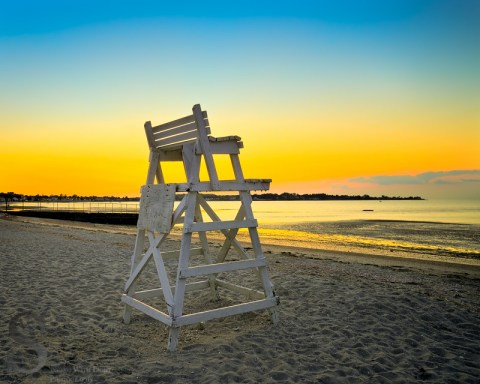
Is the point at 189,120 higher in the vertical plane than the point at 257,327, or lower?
higher

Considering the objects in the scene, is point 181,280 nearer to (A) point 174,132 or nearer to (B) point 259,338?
(B) point 259,338

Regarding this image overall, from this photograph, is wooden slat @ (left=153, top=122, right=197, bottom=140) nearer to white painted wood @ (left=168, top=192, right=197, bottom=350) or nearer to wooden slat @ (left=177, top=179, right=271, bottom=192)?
wooden slat @ (left=177, top=179, right=271, bottom=192)

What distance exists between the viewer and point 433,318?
5871mm

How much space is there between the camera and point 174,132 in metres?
4.89

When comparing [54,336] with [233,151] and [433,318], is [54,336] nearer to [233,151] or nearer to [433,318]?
[233,151]

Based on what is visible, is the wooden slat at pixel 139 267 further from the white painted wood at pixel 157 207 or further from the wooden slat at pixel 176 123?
the wooden slat at pixel 176 123

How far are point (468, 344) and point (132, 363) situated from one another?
416cm

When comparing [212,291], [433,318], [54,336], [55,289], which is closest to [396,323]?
[433,318]

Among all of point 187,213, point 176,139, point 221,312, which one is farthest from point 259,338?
point 176,139

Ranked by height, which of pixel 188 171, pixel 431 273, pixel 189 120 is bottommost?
pixel 431 273

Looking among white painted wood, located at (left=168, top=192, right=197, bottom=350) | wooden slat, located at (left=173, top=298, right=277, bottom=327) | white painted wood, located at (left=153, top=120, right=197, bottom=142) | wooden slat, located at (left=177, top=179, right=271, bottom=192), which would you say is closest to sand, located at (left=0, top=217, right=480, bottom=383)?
white painted wood, located at (left=168, top=192, right=197, bottom=350)

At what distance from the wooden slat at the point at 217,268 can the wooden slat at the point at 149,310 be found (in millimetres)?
576

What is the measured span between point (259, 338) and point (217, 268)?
3.44 feet

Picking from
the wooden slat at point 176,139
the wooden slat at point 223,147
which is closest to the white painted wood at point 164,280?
the wooden slat at point 176,139
